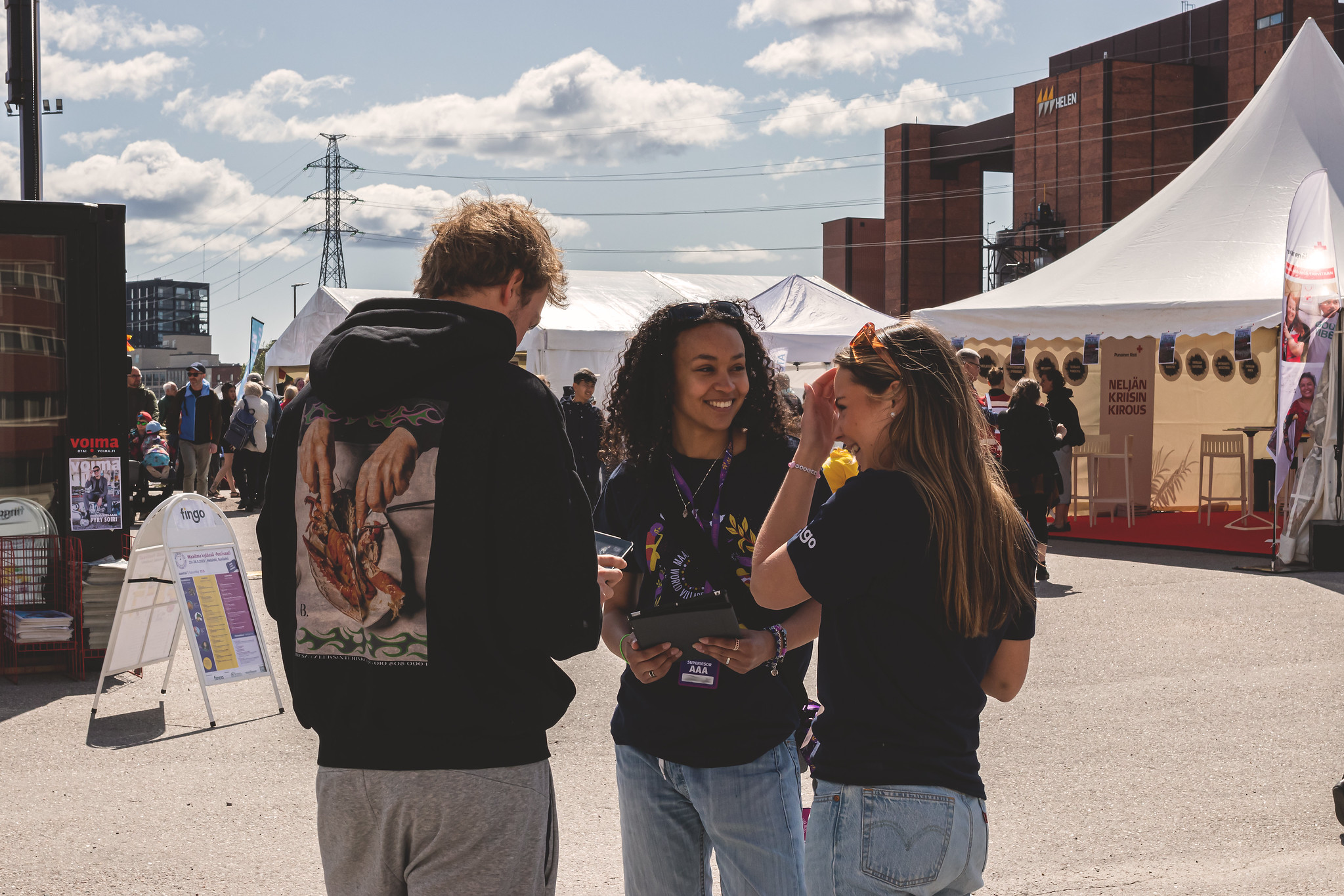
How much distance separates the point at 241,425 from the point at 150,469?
133 centimetres

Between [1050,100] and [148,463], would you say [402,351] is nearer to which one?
[148,463]

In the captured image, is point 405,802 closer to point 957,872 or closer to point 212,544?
point 957,872

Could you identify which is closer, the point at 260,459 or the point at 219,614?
the point at 219,614

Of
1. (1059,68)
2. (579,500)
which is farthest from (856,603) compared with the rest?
(1059,68)

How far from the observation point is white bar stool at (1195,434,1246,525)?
48.4 feet

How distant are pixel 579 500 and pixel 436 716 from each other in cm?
41

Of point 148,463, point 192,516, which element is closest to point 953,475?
point 192,516

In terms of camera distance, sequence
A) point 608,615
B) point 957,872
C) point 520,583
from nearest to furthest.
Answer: point 520,583, point 957,872, point 608,615

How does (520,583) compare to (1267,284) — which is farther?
(1267,284)

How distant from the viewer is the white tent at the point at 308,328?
2147 cm

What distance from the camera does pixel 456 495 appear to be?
1.88m

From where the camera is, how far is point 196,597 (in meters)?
6.11

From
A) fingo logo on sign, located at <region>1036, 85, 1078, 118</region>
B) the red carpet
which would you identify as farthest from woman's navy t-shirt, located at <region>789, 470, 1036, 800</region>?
fingo logo on sign, located at <region>1036, 85, 1078, 118</region>

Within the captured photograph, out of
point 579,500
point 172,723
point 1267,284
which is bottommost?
point 172,723
